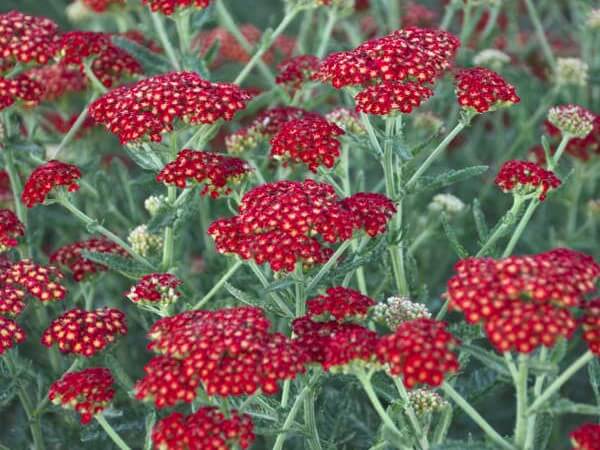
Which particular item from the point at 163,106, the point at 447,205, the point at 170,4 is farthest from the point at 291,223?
the point at 447,205

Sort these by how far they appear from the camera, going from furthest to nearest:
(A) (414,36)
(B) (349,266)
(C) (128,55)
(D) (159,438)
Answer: (C) (128,55) < (A) (414,36) < (B) (349,266) < (D) (159,438)

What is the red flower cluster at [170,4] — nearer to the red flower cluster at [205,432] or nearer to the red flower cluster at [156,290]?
the red flower cluster at [156,290]

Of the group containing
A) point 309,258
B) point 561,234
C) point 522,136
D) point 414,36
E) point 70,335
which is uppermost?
point 414,36

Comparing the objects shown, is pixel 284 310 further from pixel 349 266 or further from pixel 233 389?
pixel 233 389

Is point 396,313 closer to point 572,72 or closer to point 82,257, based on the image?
point 82,257

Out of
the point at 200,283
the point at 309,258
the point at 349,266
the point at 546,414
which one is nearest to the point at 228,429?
the point at 309,258

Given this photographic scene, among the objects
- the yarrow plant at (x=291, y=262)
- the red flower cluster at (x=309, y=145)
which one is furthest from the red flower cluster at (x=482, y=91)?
the red flower cluster at (x=309, y=145)
